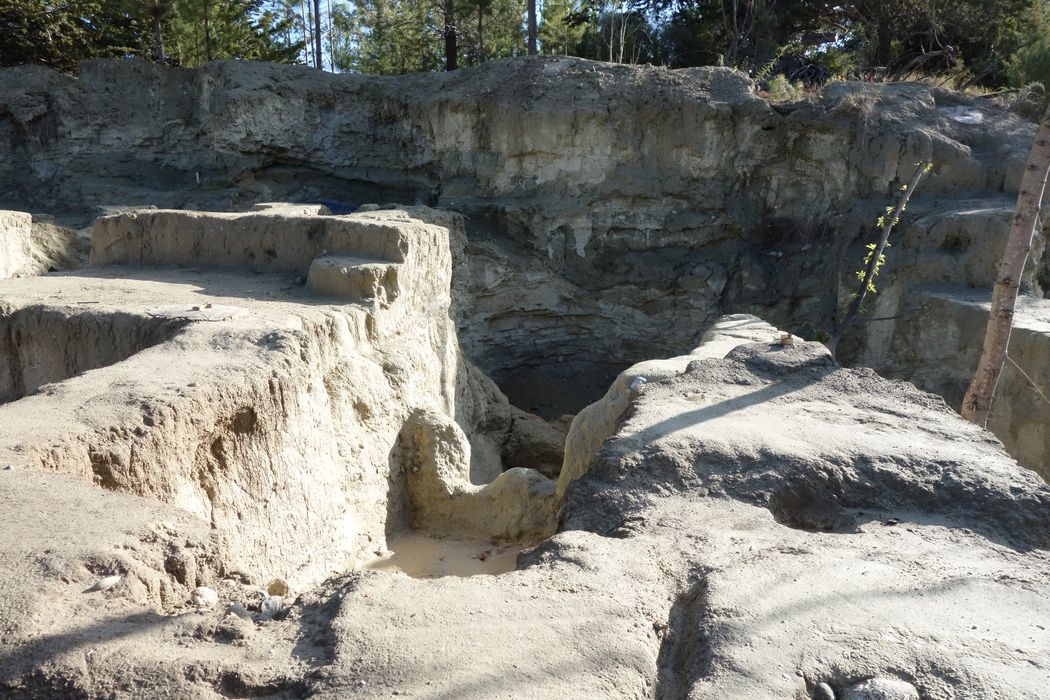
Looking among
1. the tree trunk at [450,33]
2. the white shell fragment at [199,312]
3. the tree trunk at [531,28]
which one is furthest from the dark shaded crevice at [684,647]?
the tree trunk at [450,33]

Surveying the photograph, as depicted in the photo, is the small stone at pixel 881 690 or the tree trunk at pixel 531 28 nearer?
the small stone at pixel 881 690

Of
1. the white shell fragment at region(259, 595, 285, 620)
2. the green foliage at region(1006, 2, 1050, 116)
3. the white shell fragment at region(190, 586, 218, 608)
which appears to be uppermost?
the green foliage at region(1006, 2, 1050, 116)

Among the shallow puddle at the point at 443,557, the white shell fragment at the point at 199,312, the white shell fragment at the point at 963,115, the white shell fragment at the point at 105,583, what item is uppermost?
the white shell fragment at the point at 963,115

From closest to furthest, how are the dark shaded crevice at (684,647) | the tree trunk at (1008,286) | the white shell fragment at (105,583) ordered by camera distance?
the dark shaded crevice at (684,647) → the white shell fragment at (105,583) → the tree trunk at (1008,286)

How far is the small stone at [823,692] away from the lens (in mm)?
2503

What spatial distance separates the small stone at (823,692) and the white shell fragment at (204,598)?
85.6 inches

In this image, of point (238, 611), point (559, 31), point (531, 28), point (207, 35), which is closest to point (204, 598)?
point (238, 611)

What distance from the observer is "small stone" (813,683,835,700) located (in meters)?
2.50

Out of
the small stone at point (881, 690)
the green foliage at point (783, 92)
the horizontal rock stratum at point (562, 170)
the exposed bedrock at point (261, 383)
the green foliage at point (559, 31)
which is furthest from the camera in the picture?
the green foliage at point (559, 31)

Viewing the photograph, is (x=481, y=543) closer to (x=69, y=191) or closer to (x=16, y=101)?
(x=69, y=191)

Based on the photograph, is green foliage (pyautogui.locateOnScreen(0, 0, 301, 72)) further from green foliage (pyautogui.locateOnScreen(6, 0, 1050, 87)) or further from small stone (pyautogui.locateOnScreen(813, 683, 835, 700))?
small stone (pyautogui.locateOnScreen(813, 683, 835, 700))

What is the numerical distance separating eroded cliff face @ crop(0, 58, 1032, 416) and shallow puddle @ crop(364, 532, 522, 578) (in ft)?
22.3

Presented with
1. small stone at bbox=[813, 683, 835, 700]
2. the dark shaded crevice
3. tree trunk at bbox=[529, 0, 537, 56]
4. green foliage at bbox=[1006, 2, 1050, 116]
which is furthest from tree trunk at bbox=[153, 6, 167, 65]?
small stone at bbox=[813, 683, 835, 700]

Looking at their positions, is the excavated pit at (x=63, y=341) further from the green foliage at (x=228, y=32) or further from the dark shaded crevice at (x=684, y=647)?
the green foliage at (x=228, y=32)
